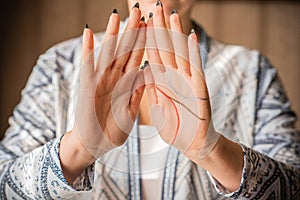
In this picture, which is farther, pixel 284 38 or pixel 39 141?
pixel 284 38

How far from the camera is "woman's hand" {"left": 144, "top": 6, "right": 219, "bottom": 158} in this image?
38 cm

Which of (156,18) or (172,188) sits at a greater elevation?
(156,18)

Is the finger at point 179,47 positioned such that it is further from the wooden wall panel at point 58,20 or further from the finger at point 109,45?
the wooden wall panel at point 58,20

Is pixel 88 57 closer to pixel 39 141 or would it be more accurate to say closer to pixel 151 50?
pixel 151 50

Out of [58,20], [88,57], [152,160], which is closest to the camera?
[88,57]

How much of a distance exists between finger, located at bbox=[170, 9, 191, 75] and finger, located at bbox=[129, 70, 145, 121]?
0.03m

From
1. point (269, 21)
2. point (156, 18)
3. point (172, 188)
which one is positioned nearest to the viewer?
point (156, 18)

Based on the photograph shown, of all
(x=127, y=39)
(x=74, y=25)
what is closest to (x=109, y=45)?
(x=127, y=39)

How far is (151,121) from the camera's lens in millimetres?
467

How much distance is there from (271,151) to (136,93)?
0.18 metres

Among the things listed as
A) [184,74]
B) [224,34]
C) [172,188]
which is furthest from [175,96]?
[224,34]

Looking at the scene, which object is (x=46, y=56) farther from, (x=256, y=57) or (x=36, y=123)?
(x=256, y=57)

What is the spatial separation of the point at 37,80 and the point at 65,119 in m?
0.05

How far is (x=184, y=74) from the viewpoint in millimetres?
380
